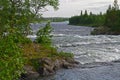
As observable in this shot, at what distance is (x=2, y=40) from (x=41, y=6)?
29478 mm

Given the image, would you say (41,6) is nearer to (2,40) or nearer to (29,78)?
(29,78)

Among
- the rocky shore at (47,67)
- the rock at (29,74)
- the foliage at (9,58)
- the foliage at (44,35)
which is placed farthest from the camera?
the foliage at (44,35)

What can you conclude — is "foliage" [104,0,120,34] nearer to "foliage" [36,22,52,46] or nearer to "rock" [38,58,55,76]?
A: "foliage" [36,22,52,46]

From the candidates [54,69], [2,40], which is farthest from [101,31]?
[2,40]

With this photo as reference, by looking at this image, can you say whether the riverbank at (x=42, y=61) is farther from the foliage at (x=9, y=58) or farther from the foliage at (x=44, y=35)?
the foliage at (x=9, y=58)

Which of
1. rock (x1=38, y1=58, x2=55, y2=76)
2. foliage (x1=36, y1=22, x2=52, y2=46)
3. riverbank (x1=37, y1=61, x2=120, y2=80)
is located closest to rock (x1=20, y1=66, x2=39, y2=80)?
rock (x1=38, y1=58, x2=55, y2=76)

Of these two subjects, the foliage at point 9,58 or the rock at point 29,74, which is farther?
the rock at point 29,74

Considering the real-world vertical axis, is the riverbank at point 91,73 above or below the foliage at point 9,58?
below

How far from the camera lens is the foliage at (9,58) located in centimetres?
1075

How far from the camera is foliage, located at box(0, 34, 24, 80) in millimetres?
10750

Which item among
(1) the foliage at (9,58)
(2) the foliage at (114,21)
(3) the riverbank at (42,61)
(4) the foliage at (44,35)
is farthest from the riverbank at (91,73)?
(2) the foliage at (114,21)

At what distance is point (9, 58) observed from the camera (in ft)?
36.7

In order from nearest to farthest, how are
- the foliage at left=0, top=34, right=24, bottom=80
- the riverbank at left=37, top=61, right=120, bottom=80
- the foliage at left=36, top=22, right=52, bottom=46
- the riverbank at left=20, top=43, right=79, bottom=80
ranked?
the foliage at left=0, top=34, right=24, bottom=80
the riverbank at left=37, top=61, right=120, bottom=80
the riverbank at left=20, top=43, right=79, bottom=80
the foliage at left=36, top=22, right=52, bottom=46

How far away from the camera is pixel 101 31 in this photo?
359 feet
